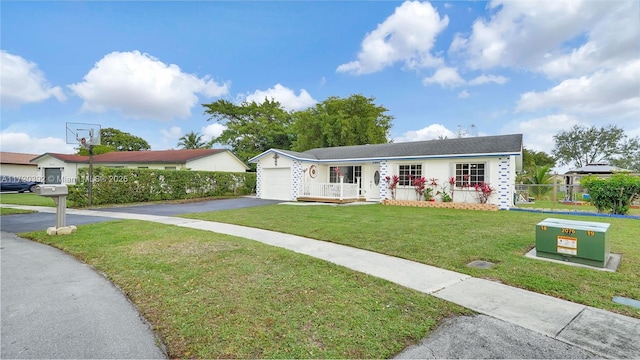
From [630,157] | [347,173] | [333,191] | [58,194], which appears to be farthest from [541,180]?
[630,157]

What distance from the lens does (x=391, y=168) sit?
1677 cm

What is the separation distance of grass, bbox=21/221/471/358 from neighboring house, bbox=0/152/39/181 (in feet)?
126

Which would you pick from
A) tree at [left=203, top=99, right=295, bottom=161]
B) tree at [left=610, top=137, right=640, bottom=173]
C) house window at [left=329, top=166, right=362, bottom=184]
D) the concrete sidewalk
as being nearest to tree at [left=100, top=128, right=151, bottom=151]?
tree at [left=203, top=99, right=295, bottom=161]

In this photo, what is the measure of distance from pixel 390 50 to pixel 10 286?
18844 millimetres

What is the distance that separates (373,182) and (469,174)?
5334 millimetres

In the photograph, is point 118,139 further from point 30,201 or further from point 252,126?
point 30,201

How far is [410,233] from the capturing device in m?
7.68

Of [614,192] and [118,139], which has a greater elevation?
[118,139]

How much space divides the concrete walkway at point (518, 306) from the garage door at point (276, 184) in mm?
13355

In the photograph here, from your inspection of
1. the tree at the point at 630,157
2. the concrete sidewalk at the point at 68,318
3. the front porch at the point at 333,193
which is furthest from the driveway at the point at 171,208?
the tree at the point at 630,157

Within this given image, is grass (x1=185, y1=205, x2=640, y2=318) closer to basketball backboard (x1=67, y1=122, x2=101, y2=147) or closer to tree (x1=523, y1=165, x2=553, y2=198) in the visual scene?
basketball backboard (x1=67, y1=122, x2=101, y2=147)

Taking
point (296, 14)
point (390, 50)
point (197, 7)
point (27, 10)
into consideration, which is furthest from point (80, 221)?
point (390, 50)

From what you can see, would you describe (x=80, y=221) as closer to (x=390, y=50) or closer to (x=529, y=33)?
(x=390, y=50)

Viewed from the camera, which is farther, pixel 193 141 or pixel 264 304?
pixel 193 141
